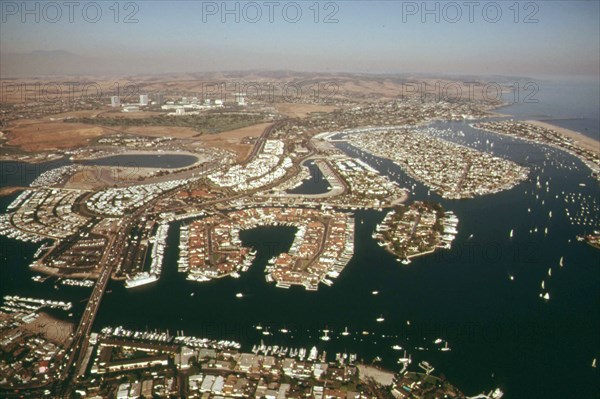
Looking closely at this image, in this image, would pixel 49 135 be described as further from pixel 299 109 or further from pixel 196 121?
pixel 299 109

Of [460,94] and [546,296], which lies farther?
[460,94]

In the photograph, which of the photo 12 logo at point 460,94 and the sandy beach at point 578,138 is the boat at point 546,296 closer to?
the sandy beach at point 578,138

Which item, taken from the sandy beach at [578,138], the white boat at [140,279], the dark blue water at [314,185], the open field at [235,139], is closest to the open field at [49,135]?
the open field at [235,139]

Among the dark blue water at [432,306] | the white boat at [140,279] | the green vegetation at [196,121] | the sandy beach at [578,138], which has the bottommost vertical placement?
the dark blue water at [432,306]

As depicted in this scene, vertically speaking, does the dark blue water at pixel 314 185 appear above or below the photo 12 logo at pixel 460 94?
below

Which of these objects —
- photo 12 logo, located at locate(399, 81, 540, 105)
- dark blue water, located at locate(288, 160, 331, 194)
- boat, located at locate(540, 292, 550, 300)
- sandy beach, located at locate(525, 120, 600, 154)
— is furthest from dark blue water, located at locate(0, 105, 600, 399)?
photo 12 logo, located at locate(399, 81, 540, 105)

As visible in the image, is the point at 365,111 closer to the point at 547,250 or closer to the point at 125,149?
the point at 125,149

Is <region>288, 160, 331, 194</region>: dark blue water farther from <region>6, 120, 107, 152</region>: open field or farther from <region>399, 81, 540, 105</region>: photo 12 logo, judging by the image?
<region>399, 81, 540, 105</region>: photo 12 logo

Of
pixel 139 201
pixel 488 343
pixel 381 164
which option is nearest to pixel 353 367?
pixel 488 343

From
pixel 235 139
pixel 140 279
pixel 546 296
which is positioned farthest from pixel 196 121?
pixel 546 296
